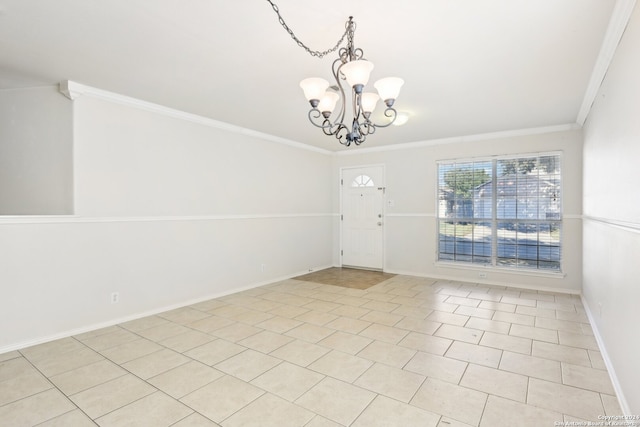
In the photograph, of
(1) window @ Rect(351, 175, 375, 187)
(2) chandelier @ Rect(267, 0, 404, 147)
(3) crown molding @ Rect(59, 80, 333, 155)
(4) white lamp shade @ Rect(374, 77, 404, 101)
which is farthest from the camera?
(1) window @ Rect(351, 175, 375, 187)

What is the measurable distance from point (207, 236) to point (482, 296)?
378 centimetres

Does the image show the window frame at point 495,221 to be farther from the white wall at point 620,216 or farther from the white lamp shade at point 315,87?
the white lamp shade at point 315,87

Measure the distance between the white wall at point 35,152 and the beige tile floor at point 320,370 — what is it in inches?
55.6

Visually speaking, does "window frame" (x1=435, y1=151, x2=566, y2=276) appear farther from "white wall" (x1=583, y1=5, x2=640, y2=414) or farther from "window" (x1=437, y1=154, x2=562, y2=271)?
"white wall" (x1=583, y1=5, x2=640, y2=414)

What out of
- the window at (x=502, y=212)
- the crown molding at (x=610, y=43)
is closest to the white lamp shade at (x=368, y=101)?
the crown molding at (x=610, y=43)

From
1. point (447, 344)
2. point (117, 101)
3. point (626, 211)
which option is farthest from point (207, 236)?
point (626, 211)

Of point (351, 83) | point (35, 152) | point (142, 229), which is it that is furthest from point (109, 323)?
point (351, 83)

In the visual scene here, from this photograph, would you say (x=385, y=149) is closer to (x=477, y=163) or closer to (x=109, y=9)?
(x=477, y=163)

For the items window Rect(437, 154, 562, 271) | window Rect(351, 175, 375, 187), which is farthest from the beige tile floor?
window Rect(351, 175, 375, 187)

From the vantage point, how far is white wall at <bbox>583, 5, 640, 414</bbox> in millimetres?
1805

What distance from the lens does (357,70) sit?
205 centimetres

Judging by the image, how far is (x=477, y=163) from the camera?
5270mm

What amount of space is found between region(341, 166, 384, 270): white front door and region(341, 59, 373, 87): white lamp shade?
4.16m

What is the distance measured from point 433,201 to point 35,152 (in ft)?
17.5
